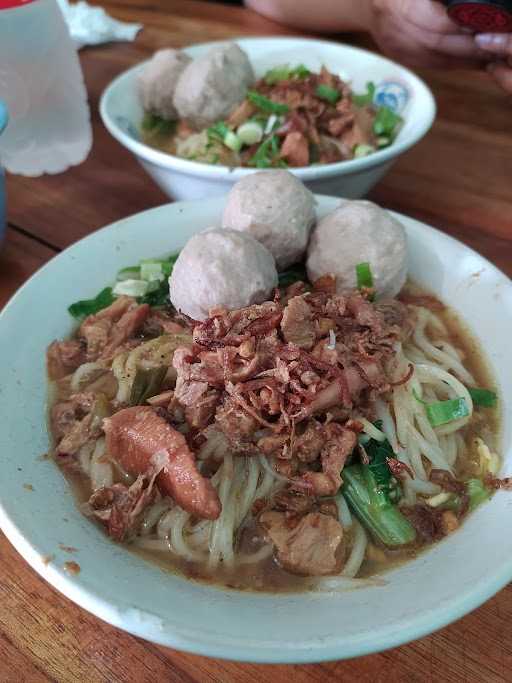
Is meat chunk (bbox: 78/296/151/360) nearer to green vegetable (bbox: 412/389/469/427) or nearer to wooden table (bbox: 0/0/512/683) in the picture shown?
wooden table (bbox: 0/0/512/683)

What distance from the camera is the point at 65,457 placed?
1525 mm

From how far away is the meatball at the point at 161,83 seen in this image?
2799 millimetres

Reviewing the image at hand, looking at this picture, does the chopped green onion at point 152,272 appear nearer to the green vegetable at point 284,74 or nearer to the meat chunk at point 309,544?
the meat chunk at point 309,544

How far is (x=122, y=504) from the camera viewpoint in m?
1.40

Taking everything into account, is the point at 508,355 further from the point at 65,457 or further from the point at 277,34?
the point at 277,34

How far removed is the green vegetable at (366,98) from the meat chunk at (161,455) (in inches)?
77.3

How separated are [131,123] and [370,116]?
1.07 metres

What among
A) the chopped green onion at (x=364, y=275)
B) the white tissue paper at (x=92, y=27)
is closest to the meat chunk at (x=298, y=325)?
the chopped green onion at (x=364, y=275)

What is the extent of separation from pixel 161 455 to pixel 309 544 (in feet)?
1.29

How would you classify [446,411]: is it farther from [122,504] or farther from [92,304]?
[92,304]

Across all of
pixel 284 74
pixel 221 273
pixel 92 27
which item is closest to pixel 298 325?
pixel 221 273

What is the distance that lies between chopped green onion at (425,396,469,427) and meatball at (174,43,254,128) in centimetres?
173

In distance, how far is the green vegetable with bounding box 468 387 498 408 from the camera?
166cm

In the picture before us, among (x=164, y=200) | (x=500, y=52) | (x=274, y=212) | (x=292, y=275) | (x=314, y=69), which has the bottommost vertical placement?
(x=164, y=200)
